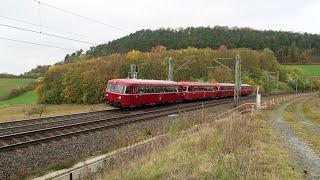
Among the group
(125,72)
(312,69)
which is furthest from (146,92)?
(312,69)

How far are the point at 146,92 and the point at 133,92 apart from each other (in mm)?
2471

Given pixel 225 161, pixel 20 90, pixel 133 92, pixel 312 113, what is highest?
pixel 133 92

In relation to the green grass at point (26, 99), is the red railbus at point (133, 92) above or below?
above

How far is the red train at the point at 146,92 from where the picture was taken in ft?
92.1

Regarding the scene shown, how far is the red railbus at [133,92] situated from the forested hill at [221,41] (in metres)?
66.4

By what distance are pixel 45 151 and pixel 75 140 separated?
2.24 metres

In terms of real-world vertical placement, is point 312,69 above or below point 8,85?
above

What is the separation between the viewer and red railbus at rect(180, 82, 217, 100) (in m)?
42.1

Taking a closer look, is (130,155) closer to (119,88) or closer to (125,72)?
(119,88)

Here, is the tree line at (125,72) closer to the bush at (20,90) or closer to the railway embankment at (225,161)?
the bush at (20,90)

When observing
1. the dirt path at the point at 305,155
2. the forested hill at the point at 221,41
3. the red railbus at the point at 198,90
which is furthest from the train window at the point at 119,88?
the forested hill at the point at 221,41

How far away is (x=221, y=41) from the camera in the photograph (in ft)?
396

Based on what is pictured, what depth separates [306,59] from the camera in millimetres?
141125

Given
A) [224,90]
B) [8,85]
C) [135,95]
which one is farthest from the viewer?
[8,85]
